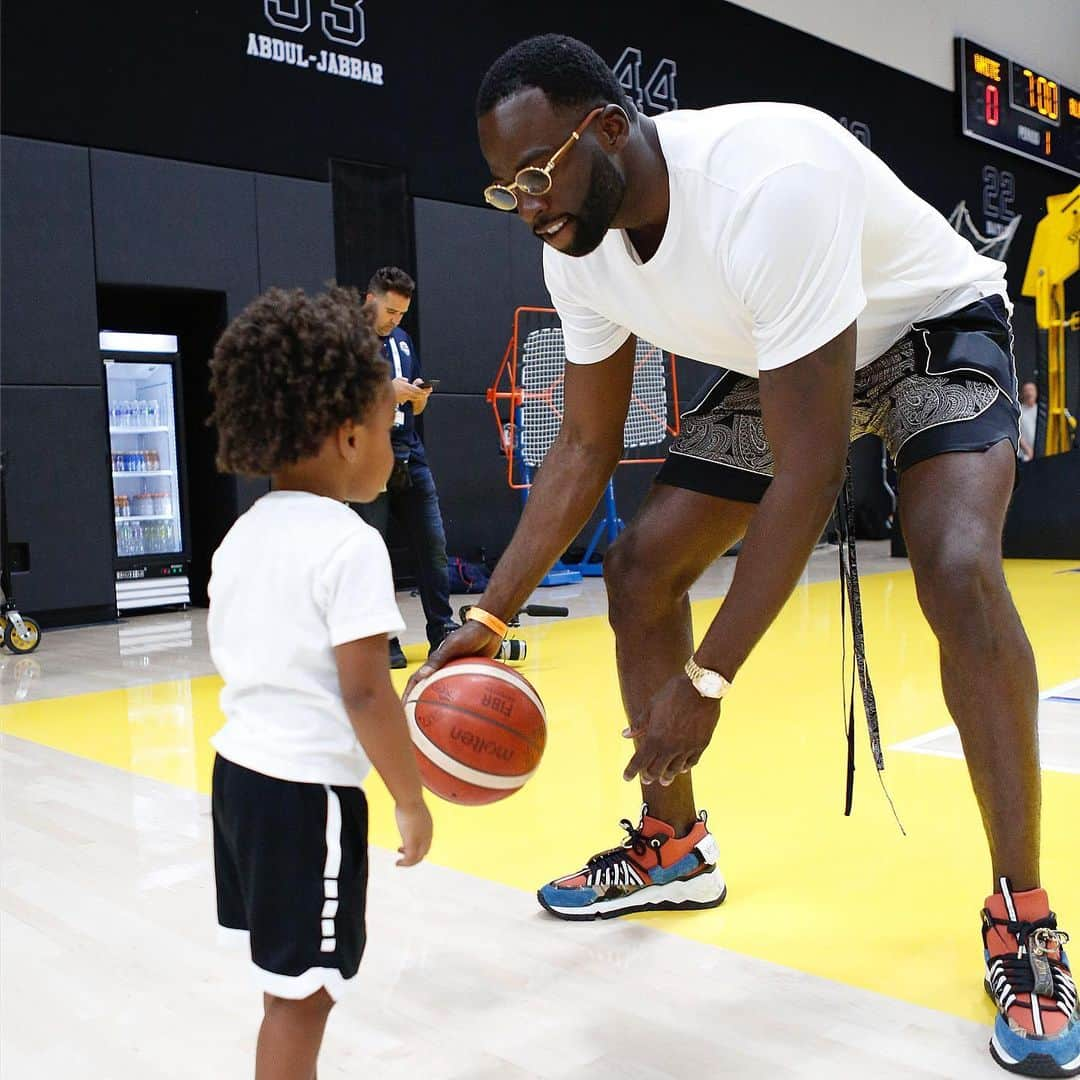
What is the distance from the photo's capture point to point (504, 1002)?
1736 mm

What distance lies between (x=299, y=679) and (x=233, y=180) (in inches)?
263

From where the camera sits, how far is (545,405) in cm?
779

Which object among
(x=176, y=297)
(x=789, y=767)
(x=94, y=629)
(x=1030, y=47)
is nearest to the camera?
(x=789, y=767)

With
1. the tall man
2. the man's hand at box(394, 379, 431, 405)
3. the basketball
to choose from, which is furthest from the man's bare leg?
the man's hand at box(394, 379, 431, 405)

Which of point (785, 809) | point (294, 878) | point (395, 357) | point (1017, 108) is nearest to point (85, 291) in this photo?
point (395, 357)

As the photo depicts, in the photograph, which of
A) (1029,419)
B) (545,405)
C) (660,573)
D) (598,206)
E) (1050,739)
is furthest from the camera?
(1029,419)

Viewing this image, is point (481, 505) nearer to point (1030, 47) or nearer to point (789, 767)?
point (789, 767)

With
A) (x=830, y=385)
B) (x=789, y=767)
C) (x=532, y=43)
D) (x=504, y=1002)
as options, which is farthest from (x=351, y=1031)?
(x=789, y=767)

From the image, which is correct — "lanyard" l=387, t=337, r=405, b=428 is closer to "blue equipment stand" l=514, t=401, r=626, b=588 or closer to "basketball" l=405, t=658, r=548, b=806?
"blue equipment stand" l=514, t=401, r=626, b=588

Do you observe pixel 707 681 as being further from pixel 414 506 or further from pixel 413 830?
pixel 414 506

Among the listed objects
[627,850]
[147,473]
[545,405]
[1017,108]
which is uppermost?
[1017,108]

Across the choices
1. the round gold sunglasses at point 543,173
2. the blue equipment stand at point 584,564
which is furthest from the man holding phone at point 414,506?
the round gold sunglasses at point 543,173

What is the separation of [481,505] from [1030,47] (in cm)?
943

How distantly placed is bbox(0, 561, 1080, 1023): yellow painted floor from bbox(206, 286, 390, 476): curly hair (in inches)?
44.3
